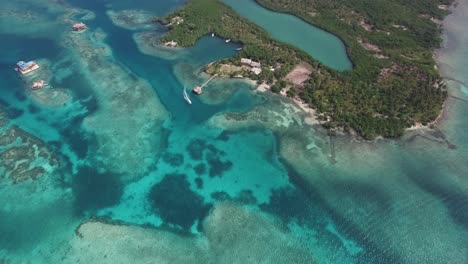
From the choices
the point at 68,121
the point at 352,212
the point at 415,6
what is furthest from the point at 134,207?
the point at 415,6

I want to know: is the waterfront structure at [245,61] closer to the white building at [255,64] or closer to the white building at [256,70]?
the white building at [255,64]

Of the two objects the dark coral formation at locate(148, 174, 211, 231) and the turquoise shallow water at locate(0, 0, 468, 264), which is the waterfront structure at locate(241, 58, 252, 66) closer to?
the turquoise shallow water at locate(0, 0, 468, 264)

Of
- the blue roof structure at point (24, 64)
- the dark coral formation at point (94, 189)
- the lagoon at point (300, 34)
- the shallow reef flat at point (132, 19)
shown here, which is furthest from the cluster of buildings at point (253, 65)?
the blue roof structure at point (24, 64)

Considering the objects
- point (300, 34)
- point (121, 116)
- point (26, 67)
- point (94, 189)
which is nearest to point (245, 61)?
point (300, 34)

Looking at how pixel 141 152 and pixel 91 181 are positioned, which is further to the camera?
pixel 141 152

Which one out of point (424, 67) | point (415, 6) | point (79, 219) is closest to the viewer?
point (79, 219)

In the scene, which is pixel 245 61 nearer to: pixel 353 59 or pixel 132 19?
pixel 353 59

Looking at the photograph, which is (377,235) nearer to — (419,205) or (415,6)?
(419,205)
